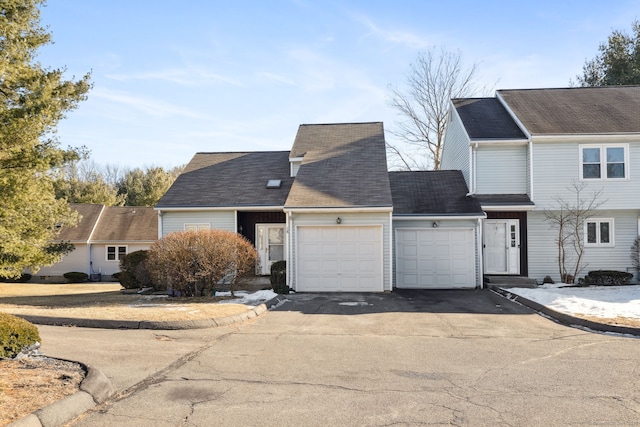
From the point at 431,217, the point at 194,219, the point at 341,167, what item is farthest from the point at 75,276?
the point at 431,217

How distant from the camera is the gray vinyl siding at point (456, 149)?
20031 mm

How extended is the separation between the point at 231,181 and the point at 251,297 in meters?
7.77

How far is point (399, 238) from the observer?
58.5ft

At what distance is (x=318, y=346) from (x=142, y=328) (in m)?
3.81

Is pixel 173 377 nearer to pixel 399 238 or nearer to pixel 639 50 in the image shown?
pixel 399 238

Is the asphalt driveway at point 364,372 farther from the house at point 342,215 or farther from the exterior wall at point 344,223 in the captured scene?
the house at point 342,215

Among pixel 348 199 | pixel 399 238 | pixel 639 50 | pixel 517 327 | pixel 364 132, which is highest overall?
pixel 639 50

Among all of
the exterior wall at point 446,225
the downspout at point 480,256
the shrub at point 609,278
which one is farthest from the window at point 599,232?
the exterior wall at point 446,225

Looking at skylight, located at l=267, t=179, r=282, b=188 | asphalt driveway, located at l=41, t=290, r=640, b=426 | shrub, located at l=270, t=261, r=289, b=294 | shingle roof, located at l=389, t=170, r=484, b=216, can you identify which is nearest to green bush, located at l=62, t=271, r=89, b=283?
skylight, located at l=267, t=179, r=282, b=188

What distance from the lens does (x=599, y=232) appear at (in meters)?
18.6

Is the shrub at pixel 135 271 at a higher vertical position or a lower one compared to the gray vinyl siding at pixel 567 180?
lower

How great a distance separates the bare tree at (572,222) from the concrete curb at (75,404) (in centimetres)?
1669

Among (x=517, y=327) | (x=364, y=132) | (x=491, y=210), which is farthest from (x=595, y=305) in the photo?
(x=364, y=132)

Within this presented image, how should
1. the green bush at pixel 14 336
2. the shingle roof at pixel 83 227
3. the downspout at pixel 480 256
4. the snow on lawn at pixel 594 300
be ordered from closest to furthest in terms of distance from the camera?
the green bush at pixel 14 336
the snow on lawn at pixel 594 300
the downspout at pixel 480 256
the shingle roof at pixel 83 227
